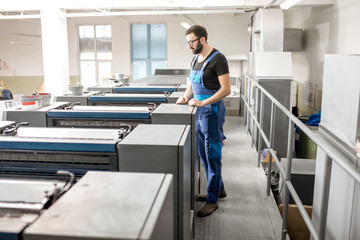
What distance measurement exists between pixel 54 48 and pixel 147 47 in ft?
17.7

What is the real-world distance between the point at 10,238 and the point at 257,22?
21.0 feet

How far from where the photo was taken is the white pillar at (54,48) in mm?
6406

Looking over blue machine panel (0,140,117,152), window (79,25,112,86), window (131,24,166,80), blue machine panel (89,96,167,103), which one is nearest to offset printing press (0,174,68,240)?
blue machine panel (0,140,117,152)

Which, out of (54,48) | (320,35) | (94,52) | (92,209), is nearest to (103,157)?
(92,209)

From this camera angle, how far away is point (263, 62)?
5332 mm

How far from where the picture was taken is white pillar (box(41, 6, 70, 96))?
21.0ft

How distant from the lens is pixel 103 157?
143 cm

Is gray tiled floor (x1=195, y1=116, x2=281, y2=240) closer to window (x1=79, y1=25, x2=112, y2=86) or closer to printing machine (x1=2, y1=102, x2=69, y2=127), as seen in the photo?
printing machine (x1=2, y1=102, x2=69, y2=127)

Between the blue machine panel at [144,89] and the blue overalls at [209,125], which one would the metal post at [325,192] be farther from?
the blue machine panel at [144,89]

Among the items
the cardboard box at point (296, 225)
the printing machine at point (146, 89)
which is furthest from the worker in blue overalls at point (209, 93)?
the printing machine at point (146, 89)

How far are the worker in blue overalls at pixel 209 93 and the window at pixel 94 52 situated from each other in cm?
983

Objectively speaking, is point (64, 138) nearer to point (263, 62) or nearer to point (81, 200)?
point (81, 200)

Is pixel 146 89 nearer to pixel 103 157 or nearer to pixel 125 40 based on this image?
pixel 103 157

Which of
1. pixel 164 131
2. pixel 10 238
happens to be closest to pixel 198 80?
pixel 164 131
